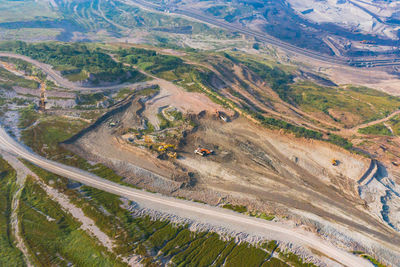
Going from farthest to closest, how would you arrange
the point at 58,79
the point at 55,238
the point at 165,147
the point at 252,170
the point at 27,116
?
the point at 58,79, the point at 27,116, the point at 165,147, the point at 252,170, the point at 55,238

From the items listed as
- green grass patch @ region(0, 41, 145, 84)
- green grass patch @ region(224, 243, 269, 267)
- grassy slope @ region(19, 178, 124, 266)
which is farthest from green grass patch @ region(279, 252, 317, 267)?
green grass patch @ region(0, 41, 145, 84)

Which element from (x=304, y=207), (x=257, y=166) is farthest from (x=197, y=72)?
(x=304, y=207)

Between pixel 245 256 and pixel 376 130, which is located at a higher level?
pixel 245 256

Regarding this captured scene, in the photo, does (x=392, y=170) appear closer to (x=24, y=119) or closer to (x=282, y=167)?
(x=282, y=167)

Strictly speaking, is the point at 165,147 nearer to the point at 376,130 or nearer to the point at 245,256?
the point at 245,256

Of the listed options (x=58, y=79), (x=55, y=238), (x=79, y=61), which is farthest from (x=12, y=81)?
Result: (x=55, y=238)

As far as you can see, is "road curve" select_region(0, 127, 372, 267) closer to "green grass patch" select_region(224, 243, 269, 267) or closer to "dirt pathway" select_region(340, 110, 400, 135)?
"green grass patch" select_region(224, 243, 269, 267)
